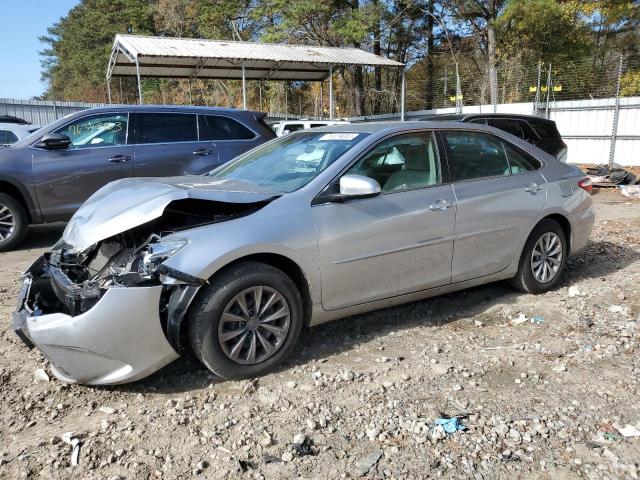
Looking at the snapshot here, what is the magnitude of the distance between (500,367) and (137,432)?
232 cm

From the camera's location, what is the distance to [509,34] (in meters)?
25.3

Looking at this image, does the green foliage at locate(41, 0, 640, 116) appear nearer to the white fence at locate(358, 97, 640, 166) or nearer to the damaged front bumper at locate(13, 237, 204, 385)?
the white fence at locate(358, 97, 640, 166)

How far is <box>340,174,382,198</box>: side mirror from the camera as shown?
3572 millimetres

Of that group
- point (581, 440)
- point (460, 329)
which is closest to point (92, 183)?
point (460, 329)

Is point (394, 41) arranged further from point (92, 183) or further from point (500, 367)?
point (500, 367)

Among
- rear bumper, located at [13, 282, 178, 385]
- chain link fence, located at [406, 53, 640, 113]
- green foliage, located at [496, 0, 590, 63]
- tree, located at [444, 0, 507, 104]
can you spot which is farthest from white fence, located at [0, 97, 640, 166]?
rear bumper, located at [13, 282, 178, 385]

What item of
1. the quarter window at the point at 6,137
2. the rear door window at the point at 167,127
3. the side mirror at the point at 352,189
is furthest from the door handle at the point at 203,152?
the quarter window at the point at 6,137

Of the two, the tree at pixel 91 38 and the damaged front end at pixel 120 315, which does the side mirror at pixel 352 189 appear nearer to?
the damaged front end at pixel 120 315

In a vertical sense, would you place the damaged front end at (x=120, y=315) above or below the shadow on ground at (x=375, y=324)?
above

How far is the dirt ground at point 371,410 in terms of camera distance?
8.65ft

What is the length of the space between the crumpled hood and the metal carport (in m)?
13.3

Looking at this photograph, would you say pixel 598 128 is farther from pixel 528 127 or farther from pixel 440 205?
pixel 440 205

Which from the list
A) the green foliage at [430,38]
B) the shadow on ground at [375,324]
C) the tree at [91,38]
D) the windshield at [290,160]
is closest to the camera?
the shadow on ground at [375,324]

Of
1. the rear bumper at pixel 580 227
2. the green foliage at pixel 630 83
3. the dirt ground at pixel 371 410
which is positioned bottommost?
the dirt ground at pixel 371 410
